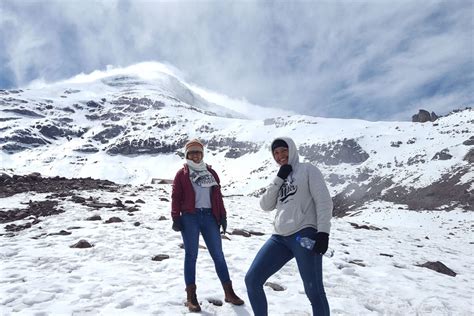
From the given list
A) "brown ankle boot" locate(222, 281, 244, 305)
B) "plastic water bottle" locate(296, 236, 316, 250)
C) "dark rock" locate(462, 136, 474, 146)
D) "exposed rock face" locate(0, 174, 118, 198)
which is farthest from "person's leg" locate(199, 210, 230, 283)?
"dark rock" locate(462, 136, 474, 146)

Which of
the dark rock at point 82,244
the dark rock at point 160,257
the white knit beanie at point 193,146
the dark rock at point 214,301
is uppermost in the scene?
the white knit beanie at point 193,146

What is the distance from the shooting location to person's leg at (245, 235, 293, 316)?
5141 mm

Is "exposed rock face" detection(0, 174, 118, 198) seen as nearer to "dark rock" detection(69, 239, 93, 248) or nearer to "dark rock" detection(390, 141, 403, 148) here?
"dark rock" detection(69, 239, 93, 248)

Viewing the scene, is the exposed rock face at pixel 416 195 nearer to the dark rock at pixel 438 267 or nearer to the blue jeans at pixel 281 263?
the dark rock at pixel 438 267

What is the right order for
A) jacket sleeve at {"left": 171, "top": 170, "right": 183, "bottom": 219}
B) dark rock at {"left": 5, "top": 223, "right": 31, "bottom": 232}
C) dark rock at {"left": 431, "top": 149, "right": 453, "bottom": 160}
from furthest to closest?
dark rock at {"left": 431, "top": 149, "right": 453, "bottom": 160} < dark rock at {"left": 5, "top": 223, "right": 31, "bottom": 232} < jacket sleeve at {"left": 171, "top": 170, "right": 183, "bottom": 219}

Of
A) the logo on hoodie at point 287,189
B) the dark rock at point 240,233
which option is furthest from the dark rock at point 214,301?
the dark rock at point 240,233

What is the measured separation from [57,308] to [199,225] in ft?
8.72

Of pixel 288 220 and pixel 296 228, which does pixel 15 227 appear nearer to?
pixel 288 220

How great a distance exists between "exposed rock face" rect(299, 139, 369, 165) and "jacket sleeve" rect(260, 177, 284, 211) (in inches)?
4131

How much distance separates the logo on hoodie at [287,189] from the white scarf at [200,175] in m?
1.82

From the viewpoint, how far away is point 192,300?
631 cm

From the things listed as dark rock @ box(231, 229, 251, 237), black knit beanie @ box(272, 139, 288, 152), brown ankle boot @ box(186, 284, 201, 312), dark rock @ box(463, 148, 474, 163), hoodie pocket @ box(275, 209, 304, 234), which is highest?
dark rock @ box(463, 148, 474, 163)

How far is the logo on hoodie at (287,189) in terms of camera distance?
5.24 meters

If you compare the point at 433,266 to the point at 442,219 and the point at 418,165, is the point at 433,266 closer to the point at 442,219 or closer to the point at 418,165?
the point at 442,219
